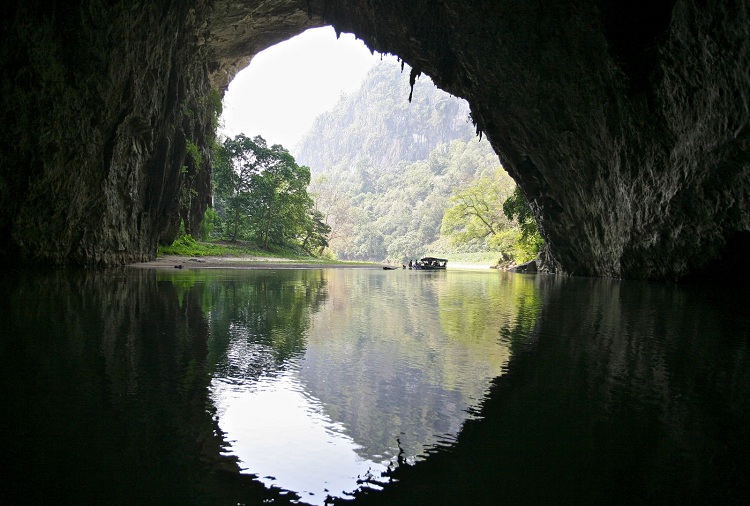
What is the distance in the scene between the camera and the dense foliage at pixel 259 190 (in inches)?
1510

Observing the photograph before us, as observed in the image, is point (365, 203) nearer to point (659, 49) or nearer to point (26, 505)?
point (659, 49)

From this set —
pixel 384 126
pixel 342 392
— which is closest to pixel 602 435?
pixel 342 392

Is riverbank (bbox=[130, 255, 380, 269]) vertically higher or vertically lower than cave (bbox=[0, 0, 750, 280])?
lower

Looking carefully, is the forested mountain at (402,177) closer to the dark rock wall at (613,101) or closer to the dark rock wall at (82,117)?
the dark rock wall at (613,101)

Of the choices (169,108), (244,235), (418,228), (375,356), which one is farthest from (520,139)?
(418,228)

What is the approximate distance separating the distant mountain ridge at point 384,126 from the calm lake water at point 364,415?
140736mm

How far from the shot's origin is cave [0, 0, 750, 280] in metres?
9.95

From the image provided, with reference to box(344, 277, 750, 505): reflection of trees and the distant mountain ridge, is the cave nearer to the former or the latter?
box(344, 277, 750, 505): reflection of trees

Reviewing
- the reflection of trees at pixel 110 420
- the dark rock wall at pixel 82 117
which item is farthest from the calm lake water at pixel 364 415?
the dark rock wall at pixel 82 117

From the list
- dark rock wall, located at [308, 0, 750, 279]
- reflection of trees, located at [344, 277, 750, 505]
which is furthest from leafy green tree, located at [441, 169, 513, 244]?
reflection of trees, located at [344, 277, 750, 505]

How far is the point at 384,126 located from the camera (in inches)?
6649

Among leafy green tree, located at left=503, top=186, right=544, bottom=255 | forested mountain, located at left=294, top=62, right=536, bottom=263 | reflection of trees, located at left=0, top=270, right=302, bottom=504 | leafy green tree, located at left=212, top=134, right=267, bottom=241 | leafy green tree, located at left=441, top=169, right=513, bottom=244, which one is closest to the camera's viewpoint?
reflection of trees, located at left=0, top=270, right=302, bottom=504

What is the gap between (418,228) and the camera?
295 ft

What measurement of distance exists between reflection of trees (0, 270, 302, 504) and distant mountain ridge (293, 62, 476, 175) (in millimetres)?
140886
